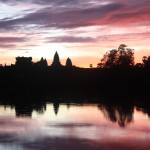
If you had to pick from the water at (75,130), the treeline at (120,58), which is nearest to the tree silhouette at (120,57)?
the treeline at (120,58)

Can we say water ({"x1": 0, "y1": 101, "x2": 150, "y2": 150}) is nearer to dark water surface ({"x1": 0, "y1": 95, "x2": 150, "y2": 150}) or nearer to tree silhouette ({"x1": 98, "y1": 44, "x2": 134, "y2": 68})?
dark water surface ({"x1": 0, "y1": 95, "x2": 150, "y2": 150})

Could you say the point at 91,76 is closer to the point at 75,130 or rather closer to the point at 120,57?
the point at 120,57

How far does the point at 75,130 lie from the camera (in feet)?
132

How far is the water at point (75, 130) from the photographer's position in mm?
32062

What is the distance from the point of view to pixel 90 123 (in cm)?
4562

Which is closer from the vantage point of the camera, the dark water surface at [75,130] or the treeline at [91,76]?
the dark water surface at [75,130]

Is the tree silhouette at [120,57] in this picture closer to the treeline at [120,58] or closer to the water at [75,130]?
the treeline at [120,58]

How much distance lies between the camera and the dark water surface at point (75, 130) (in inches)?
1262

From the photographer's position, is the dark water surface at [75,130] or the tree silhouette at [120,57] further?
the tree silhouette at [120,57]

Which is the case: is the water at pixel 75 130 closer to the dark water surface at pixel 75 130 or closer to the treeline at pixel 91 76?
the dark water surface at pixel 75 130

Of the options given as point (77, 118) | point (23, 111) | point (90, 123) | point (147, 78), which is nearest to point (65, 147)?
point (90, 123)

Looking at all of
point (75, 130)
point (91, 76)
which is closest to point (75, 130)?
point (75, 130)

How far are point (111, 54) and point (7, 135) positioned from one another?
15197cm

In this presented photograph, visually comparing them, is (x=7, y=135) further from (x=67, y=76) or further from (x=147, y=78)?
(x=67, y=76)
